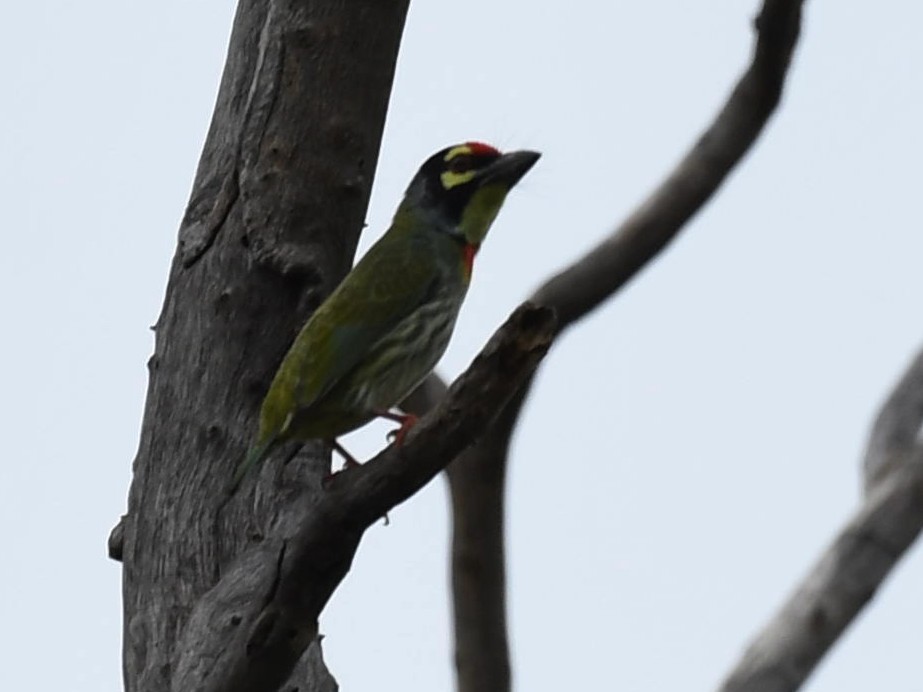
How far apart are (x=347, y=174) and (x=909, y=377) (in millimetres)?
2909

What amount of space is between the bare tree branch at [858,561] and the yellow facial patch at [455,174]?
2.15 metres

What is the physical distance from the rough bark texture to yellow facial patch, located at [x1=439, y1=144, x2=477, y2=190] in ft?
0.91

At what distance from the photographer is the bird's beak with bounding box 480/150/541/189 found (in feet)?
20.1

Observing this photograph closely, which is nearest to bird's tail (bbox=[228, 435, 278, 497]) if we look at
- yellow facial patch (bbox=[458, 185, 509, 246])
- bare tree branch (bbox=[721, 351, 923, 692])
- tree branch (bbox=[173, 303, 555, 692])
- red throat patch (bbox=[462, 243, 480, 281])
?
tree branch (bbox=[173, 303, 555, 692])

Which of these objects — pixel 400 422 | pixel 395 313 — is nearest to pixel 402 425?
pixel 400 422

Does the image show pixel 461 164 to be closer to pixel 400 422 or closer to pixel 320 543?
pixel 400 422

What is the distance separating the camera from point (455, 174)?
6.36 m

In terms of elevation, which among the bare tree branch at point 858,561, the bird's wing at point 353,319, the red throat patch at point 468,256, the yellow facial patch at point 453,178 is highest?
the yellow facial patch at point 453,178

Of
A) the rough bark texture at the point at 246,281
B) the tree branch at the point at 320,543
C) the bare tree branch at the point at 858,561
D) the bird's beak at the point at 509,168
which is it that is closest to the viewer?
the tree branch at the point at 320,543

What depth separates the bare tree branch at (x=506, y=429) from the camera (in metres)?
6.95

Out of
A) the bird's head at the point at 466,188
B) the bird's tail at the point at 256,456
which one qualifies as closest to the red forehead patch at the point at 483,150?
the bird's head at the point at 466,188

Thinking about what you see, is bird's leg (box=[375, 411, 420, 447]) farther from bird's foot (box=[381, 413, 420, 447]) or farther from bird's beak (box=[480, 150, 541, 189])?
bird's beak (box=[480, 150, 541, 189])

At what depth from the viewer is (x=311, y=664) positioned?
5.54 m

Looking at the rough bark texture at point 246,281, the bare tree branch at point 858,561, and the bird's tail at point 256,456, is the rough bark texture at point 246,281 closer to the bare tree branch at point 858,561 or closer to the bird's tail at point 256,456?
the bird's tail at point 256,456
